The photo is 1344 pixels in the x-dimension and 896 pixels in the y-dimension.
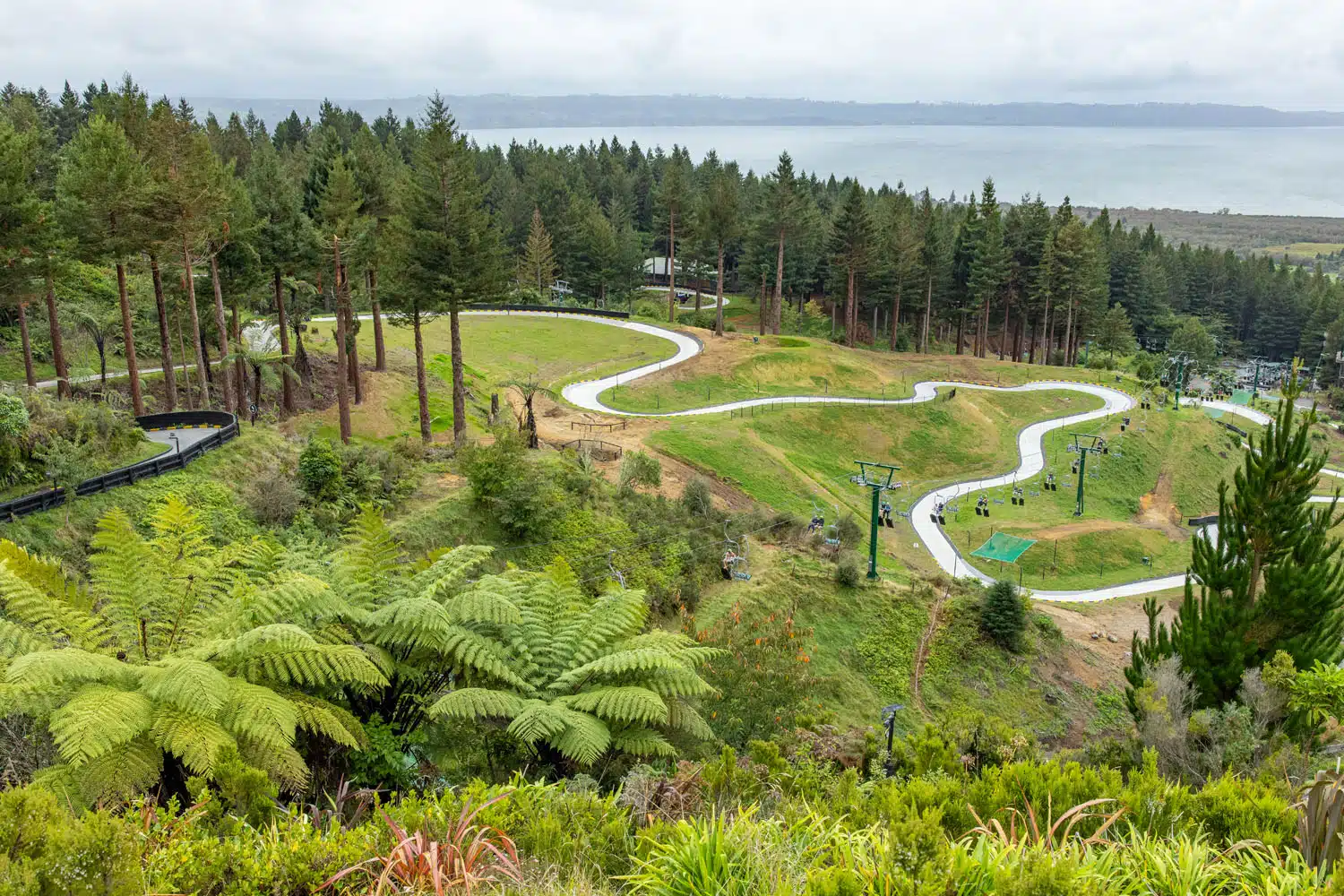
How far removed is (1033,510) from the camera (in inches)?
1674

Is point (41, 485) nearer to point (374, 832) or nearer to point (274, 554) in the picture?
point (274, 554)

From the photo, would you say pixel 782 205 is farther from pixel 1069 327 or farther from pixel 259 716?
pixel 259 716

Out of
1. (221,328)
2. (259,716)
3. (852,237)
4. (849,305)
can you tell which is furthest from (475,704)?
(849,305)

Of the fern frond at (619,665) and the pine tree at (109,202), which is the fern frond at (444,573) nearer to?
the fern frond at (619,665)

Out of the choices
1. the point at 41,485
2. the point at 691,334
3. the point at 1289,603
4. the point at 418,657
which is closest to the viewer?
the point at 418,657

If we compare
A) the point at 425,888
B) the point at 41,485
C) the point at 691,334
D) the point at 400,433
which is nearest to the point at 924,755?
the point at 425,888

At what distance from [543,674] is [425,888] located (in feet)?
14.9

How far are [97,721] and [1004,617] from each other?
Answer: 920 inches

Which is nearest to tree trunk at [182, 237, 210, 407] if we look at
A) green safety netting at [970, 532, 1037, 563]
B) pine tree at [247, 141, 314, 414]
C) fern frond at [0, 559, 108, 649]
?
pine tree at [247, 141, 314, 414]

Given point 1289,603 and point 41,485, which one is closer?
point 1289,603

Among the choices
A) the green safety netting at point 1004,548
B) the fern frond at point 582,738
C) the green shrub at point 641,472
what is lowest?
the green safety netting at point 1004,548

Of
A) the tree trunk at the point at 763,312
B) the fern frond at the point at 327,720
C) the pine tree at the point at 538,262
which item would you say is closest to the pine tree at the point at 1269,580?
the fern frond at the point at 327,720

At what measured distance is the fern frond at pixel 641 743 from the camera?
354 inches

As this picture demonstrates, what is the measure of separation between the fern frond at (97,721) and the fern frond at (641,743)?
4284mm
